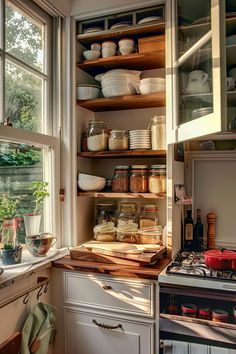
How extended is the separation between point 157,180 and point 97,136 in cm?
47

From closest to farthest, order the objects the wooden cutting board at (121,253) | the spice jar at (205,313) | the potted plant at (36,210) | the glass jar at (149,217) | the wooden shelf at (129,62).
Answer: the spice jar at (205,313), the wooden cutting board at (121,253), the potted plant at (36,210), the wooden shelf at (129,62), the glass jar at (149,217)

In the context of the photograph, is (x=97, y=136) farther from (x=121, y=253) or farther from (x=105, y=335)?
(x=105, y=335)

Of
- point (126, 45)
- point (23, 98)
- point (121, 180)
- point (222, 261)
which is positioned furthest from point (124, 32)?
point (222, 261)

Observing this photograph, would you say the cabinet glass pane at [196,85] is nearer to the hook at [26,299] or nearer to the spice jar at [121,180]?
the spice jar at [121,180]

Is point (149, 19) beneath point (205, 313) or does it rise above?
above

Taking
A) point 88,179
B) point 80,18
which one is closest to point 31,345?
point 88,179

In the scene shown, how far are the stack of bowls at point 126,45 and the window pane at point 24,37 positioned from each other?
0.50 metres

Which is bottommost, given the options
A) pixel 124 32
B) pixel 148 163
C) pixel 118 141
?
pixel 148 163

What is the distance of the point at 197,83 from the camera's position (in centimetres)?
157

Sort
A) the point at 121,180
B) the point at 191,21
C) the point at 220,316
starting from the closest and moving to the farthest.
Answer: the point at 220,316, the point at 191,21, the point at 121,180

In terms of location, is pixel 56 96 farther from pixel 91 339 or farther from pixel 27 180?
pixel 91 339

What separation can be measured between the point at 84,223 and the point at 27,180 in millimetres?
517

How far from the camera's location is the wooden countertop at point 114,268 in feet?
4.91

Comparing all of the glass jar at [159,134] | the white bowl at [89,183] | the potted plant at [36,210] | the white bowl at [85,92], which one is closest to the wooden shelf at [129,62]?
the white bowl at [85,92]
